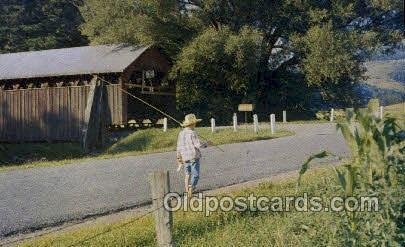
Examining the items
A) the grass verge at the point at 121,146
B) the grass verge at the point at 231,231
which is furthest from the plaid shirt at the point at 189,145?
the grass verge at the point at 121,146

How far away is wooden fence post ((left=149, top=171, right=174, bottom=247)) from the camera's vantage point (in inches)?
209

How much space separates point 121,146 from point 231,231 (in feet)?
61.8

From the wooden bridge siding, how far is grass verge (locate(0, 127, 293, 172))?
55cm

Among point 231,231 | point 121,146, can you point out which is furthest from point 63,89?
point 231,231

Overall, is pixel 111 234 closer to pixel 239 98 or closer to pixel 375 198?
pixel 375 198

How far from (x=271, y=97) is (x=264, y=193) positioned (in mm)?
26326

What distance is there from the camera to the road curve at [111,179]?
9.27 metres

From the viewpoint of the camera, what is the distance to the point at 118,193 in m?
10.8

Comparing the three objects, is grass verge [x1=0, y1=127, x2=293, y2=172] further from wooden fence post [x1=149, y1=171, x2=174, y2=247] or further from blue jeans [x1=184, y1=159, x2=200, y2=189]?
wooden fence post [x1=149, y1=171, x2=174, y2=247]

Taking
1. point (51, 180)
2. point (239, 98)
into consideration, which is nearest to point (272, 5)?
point (239, 98)

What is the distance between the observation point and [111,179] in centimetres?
1289

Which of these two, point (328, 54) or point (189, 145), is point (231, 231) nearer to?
Answer: point (189, 145)

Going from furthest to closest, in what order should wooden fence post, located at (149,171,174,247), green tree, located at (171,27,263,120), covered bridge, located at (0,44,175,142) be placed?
Answer: green tree, located at (171,27,263,120) → covered bridge, located at (0,44,175,142) → wooden fence post, located at (149,171,174,247)

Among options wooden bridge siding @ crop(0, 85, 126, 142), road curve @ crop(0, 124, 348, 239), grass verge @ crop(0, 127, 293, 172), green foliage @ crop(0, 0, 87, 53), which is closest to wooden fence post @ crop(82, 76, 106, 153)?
wooden bridge siding @ crop(0, 85, 126, 142)
